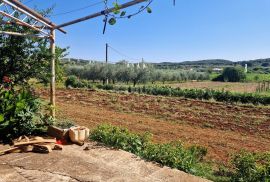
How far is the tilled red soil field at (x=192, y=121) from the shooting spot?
10.1m

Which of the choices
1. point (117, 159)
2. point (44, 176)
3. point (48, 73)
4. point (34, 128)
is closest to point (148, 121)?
point (48, 73)

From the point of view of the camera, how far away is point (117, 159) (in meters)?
4.98

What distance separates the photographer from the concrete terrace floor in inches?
166

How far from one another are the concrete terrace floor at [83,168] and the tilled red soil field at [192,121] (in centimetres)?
356

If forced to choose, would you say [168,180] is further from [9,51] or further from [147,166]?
[9,51]

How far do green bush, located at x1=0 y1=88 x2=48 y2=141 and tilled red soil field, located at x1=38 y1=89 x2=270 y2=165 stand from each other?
83.4 inches

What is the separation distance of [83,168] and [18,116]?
206cm

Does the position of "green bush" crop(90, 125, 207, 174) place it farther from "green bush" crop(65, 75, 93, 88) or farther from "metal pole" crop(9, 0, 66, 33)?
"green bush" crop(65, 75, 93, 88)

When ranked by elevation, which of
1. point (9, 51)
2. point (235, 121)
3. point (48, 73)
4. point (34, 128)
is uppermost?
point (9, 51)

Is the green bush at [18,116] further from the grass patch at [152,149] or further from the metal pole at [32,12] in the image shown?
the metal pole at [32,12]

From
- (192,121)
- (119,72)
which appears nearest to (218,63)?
(119,72)

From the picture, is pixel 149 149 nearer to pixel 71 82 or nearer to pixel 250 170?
pixel 250 170

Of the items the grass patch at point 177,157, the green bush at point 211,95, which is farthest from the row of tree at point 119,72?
the grass patch at point 177,157

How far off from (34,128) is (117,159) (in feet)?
6.91
